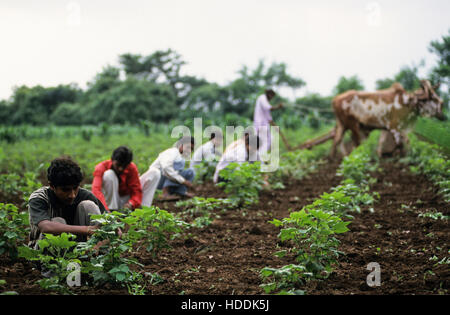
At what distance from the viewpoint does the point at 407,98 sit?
33.3ft

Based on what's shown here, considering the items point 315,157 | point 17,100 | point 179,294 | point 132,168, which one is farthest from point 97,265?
point 17,100

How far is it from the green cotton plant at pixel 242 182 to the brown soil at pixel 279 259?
0.60 feet

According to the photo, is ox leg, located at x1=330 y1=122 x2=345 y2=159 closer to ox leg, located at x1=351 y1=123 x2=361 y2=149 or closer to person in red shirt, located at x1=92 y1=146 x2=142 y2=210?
ox leg, located at x1=351 y1=123 x2=361 y2=149

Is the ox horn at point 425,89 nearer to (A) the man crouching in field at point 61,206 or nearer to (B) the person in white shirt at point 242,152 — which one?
(B) the person in white shirt at point 242,152

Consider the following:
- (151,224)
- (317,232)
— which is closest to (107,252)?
(151,224)

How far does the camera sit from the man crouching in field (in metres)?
3.02

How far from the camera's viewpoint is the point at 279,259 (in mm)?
3791

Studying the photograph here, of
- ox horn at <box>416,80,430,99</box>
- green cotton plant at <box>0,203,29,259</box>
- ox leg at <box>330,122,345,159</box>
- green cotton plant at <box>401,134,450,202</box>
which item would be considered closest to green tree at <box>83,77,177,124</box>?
ox leg at <box>330,122,345,159</box>

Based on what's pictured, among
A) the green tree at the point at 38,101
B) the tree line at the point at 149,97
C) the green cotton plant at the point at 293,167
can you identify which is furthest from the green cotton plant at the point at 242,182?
the green tree at the point at 38,101

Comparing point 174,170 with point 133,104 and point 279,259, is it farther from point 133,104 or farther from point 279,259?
point 133,104

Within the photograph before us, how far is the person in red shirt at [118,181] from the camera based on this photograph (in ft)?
15.8

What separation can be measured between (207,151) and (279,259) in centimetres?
394

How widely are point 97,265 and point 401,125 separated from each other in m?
8.79
